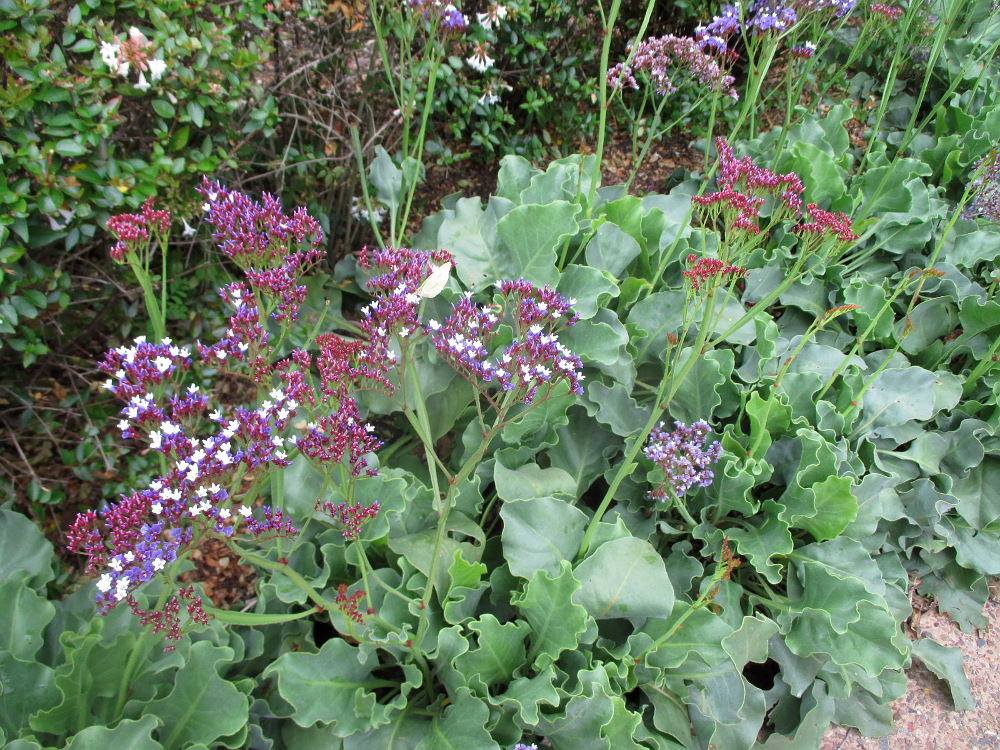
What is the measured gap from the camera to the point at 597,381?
2.48 meters

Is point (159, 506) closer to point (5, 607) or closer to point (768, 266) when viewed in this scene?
point (5, 607)

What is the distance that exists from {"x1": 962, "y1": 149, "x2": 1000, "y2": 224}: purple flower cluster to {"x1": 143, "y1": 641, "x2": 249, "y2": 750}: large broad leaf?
348 centimetres

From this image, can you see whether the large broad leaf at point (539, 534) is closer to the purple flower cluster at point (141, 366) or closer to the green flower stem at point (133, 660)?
the green flower stem at point (133, 660)

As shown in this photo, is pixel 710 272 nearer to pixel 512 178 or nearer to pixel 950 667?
pixel 512 178

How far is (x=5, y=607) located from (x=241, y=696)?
0.72 metres

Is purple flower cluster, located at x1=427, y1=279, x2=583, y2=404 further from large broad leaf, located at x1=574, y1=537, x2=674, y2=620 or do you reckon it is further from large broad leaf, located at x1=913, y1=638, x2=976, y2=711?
large broad leaf, located at x1=913, y1=638, x2=976, y2=711

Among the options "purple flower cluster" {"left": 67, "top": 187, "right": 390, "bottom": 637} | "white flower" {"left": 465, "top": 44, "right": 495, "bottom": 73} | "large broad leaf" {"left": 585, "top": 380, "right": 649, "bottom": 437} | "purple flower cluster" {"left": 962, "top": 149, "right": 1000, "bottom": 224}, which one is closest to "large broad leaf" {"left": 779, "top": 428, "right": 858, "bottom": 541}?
"large broad leaf" {"left": 585, "top": 380, "right": 649, "bottom": 437}

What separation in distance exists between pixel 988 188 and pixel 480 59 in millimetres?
2393

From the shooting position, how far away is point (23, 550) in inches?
82.2

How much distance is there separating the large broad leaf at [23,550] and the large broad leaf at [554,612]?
142 centimetres

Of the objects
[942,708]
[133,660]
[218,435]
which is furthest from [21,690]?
[942,708]

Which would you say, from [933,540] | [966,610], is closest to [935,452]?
[933,540]

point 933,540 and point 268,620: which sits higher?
point 268,620

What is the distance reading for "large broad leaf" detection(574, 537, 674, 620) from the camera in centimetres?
203
